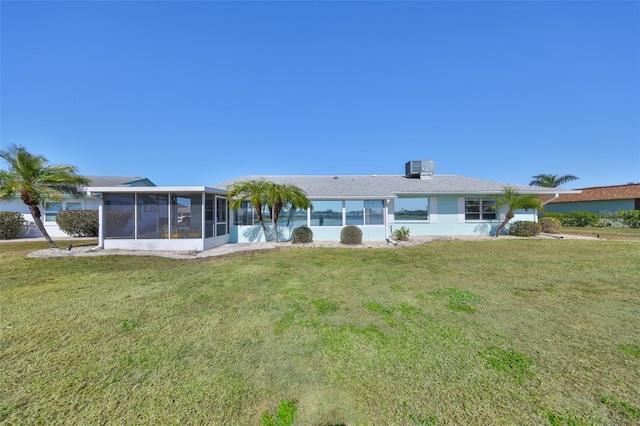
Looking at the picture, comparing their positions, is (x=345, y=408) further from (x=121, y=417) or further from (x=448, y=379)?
(x=121, y=417)

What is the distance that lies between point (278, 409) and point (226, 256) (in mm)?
8658

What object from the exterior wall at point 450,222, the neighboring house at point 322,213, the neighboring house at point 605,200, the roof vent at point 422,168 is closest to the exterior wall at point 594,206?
the neighboring house at point 605,200

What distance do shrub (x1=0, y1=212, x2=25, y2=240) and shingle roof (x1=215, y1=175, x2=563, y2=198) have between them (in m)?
12.7

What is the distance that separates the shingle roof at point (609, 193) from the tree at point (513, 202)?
44.4 ft

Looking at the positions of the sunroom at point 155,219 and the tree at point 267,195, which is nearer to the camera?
the sunroom at point 155,219

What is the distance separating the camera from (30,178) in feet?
34.7

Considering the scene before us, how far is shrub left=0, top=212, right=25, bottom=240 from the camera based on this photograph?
1496 centimetres

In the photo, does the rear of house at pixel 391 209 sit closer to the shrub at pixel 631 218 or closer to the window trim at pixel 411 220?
the window trim at pixel 411 220

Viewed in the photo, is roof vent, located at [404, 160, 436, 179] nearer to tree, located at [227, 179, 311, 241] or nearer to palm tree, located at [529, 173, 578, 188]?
tree, located at [227, 179, 311, 241]

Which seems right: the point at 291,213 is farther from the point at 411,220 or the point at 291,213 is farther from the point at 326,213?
the point at 411,220

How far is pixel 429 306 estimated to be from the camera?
4.90m

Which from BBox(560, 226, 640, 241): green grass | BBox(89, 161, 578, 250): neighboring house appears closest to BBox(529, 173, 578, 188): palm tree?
BBox(560, 226, 640, 241): green grass

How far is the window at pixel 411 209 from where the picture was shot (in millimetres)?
15969

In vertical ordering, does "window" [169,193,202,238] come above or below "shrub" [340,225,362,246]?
above
